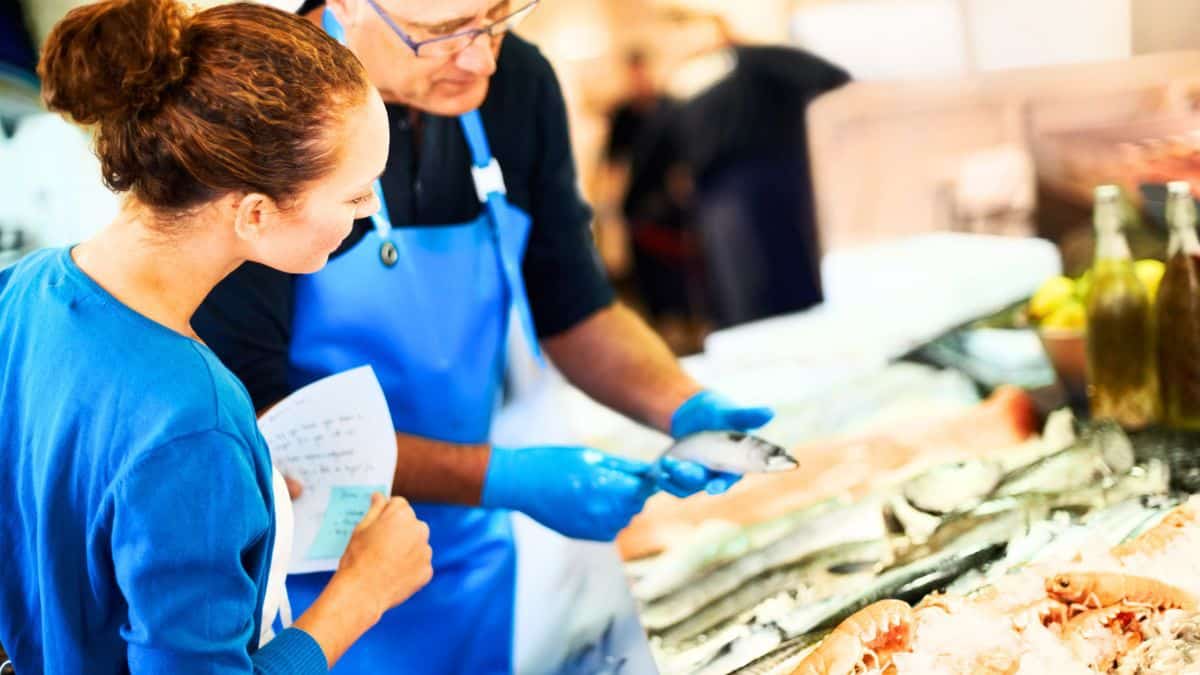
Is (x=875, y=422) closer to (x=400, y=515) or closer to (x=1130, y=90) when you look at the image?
(x=1130, y=90)

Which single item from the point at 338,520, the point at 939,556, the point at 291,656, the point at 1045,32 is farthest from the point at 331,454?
the point at 1045,32

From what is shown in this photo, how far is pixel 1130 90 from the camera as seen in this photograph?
2.19 metres

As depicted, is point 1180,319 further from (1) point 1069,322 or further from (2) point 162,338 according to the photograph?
(2) point 162,338

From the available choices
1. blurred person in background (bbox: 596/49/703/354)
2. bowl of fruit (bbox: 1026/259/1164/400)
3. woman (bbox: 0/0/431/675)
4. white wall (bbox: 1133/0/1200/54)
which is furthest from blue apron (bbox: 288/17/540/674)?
blurred person in background (bbox: 596/49/703/354)

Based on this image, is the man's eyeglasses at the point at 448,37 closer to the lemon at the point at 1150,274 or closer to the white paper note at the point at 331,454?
the white paper note at the point at 331,454

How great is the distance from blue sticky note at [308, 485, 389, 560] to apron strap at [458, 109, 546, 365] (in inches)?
13.6

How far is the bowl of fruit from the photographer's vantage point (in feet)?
6.47

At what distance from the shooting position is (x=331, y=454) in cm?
138

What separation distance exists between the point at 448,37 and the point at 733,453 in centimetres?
61

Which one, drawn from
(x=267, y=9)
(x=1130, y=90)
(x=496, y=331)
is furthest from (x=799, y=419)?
(x=267, y=9)

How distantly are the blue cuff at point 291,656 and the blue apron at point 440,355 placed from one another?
0.34 metres

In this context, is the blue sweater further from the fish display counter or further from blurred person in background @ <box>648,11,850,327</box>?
blurred person in background @ <box>648,11,850,327</box>

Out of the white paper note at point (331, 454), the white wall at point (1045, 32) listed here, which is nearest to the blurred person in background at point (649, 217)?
the white wall at point (1045, 32)

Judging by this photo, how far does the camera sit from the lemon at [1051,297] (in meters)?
2.07
